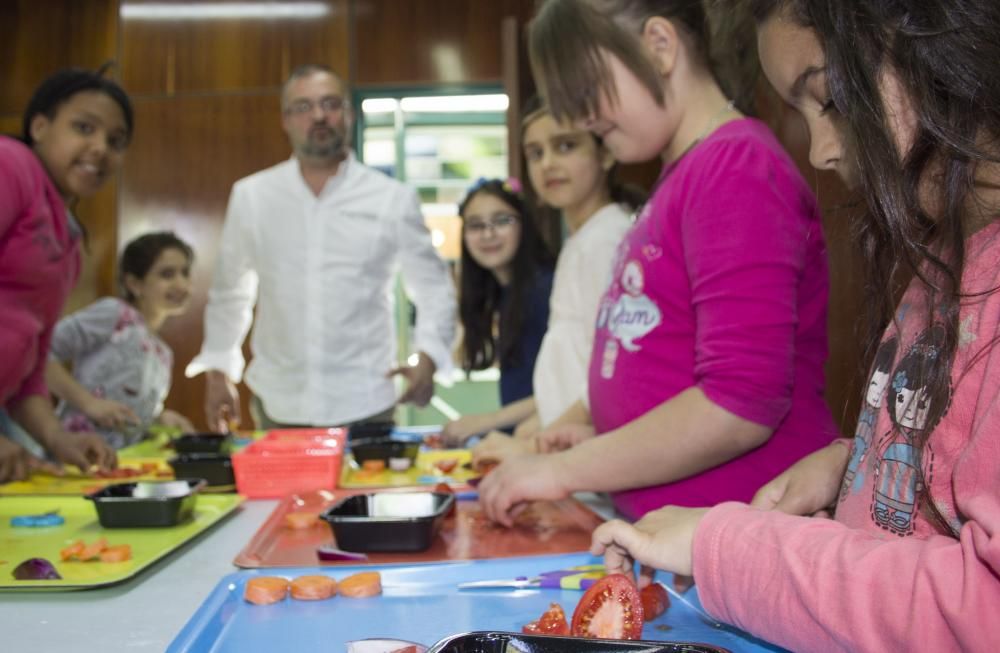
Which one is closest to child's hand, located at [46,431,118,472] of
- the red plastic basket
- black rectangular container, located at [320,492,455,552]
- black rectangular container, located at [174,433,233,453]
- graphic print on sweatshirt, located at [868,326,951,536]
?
black rectangular container, located at [174,433,233,453]

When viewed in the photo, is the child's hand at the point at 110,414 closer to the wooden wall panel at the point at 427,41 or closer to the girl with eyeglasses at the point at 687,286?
the girl with eyeglasses at the point at 687,286

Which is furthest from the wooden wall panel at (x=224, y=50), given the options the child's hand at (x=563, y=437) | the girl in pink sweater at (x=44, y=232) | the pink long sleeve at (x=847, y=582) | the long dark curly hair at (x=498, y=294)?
the pink long sleeve at (x=847, y=582)

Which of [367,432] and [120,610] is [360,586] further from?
[367,432]

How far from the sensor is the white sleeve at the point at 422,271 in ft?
8.39

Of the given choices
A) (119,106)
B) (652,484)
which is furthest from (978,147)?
(119,106)

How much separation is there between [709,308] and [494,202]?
4.65 feet

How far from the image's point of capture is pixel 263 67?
419cm

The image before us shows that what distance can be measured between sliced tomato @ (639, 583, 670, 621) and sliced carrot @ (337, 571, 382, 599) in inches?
9.0

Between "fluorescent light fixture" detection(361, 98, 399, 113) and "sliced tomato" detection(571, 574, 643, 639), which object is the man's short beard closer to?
"fluorescent light fixture" detection(361, 98, 399, 113)

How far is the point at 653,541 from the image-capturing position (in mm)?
617

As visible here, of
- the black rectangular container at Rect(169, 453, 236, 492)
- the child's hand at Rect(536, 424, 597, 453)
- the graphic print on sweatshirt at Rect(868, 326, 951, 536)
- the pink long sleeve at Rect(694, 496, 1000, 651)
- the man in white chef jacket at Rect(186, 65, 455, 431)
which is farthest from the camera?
the man in white chef jacket at Rect(186, 65, 455, 431)

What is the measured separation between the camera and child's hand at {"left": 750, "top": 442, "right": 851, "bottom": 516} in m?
0.72

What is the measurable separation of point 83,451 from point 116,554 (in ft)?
2.31

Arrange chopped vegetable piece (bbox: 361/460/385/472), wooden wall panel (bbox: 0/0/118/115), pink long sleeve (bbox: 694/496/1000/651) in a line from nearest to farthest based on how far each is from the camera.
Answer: pink long sleeve (bbox: 694/496/1000/651) < chopped vegetable piece (bbox: 361/460/385/472) < wooden wall panel (bbox: 0/0/118/115)
